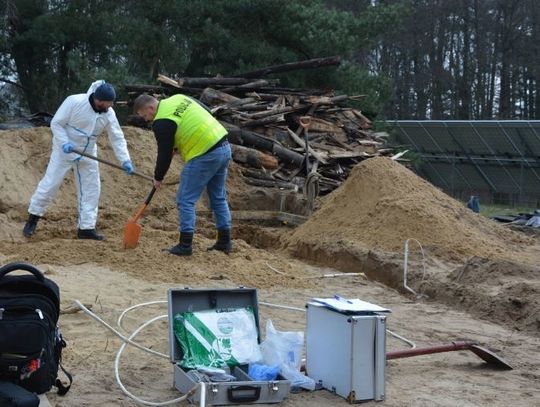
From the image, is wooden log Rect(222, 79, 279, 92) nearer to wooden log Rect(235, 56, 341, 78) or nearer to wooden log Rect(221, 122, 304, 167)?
wooden log Rect(235, 56, 341, 78)

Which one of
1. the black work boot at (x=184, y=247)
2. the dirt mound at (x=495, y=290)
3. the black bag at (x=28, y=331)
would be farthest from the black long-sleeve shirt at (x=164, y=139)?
the black bag at (x=28, y=331)

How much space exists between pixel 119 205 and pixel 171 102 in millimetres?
4714

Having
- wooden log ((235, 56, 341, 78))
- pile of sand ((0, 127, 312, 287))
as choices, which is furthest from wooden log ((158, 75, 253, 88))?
pile of sand ((0, 127, 312, 287))

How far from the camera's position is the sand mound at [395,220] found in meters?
9.84

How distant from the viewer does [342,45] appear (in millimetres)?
20094

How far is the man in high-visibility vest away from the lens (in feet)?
26.5

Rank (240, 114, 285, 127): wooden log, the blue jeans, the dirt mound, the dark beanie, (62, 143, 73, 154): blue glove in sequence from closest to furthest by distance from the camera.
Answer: the dirt mound
the blue jeans
the dark beanie
(62, 143, 73, 154): blue glove
(240, 114, 285, 127): wooden log

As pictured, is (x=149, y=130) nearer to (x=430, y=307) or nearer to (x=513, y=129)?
(x=430, y=307)

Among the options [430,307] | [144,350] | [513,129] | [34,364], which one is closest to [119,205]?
[430,307]

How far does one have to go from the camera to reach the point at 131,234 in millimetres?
8758

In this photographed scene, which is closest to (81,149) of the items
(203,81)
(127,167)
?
(127,167)

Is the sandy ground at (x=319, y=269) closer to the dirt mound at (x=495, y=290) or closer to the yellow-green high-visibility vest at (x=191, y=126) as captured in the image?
the dirt mound at (x=495, y=290)

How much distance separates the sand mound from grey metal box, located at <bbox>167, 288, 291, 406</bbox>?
493cm

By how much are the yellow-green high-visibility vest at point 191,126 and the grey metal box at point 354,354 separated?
3.69m
